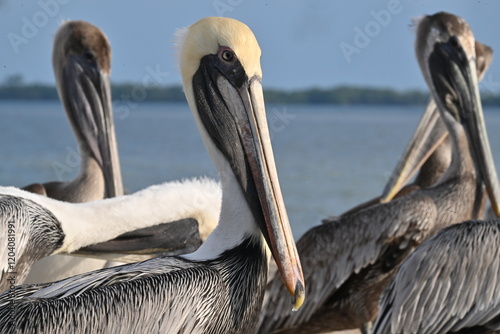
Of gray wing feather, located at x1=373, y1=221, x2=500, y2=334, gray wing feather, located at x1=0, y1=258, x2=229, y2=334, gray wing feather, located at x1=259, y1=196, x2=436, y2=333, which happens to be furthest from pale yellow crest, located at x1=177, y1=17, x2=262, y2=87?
gray wing feather, located at x1=259, y1=196, x2=436, y2=333

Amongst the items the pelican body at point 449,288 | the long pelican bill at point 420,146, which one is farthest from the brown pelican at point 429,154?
the pelican body at point 449,288

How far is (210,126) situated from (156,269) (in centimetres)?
57

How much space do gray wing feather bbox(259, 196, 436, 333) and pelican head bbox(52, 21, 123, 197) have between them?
1.34 m

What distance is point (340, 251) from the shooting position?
16.1 ft

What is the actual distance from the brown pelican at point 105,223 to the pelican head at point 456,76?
6.43ft

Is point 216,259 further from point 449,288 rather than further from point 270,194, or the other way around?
point 449,288

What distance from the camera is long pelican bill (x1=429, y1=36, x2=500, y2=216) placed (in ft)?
16.7

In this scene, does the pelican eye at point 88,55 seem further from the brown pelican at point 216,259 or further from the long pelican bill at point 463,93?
the brown pelican at point 216,259

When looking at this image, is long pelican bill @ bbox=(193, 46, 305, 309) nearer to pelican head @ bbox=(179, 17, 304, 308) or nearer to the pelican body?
pelican head @ bbox=(179, 17, 304, 308)

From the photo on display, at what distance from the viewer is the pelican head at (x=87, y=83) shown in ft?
17.8

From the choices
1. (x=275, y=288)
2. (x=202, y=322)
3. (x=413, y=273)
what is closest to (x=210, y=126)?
(x=202, y=322)

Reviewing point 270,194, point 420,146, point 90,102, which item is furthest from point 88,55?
point 270,194

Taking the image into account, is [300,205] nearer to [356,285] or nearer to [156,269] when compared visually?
[356,285]

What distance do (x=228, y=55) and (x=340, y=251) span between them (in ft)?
7.11
